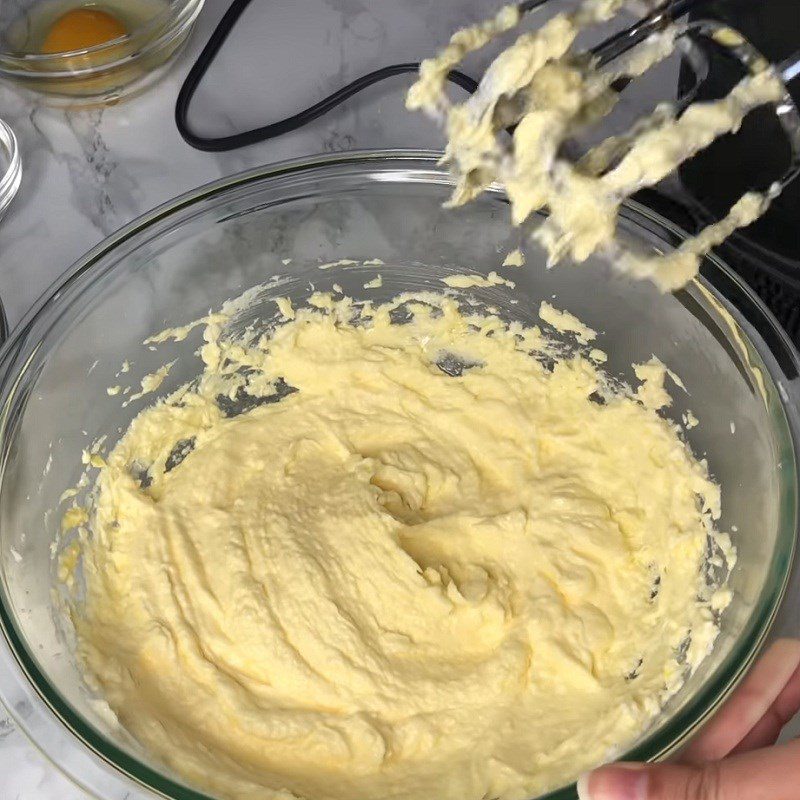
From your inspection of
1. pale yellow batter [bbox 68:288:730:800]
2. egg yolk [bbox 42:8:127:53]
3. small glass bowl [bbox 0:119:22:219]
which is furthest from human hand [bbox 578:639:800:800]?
egg yolk [bbox 42:8:127:53]

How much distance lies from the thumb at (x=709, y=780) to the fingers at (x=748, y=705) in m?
0.10

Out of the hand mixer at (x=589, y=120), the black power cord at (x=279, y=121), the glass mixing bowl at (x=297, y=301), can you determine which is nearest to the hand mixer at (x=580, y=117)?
the hand mixer at (x=589, y=120)

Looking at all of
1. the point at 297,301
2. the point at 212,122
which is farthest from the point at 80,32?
the point at 297,301

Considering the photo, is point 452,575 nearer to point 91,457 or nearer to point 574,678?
point 574,678

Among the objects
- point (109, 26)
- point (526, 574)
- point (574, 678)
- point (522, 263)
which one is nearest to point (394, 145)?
point (522, 263)

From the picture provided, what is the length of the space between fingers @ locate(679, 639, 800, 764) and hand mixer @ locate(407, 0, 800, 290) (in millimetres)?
412

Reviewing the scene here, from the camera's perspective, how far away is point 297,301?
51.1 inches

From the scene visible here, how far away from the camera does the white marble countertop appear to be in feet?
4.64

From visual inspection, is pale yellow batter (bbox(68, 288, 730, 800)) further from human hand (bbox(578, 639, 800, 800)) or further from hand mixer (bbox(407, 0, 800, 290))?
hand mixer (bbox(407, 0, 800, 290))

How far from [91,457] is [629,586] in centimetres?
72

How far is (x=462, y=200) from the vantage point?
0.88 m

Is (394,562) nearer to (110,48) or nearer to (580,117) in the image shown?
(580,117)

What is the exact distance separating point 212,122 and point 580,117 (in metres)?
0.84

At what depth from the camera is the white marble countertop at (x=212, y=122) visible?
1414 millimetres
